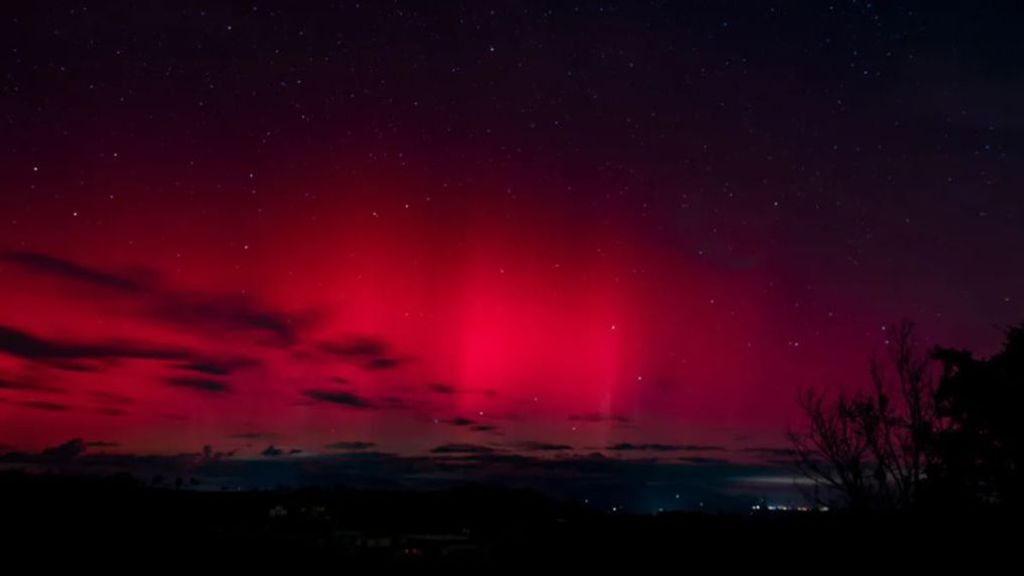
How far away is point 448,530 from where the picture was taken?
150ft

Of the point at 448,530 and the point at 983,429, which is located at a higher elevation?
the point at 983,429

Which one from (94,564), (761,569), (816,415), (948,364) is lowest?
(94,564)

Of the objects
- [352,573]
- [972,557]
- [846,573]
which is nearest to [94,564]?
[352,573]

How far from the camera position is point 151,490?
54.5 metres

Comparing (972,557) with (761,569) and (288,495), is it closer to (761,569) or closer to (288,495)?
(761,569)

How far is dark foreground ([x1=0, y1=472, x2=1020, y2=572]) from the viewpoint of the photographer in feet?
44.6

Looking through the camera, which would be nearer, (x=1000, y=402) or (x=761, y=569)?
(x=761, y=569)

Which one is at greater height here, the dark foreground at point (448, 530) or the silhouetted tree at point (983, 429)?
the silhouetted tree at point (983, 429)

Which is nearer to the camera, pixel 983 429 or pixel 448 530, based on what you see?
pixel 983 429

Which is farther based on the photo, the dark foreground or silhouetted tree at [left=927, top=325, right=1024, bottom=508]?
silhouetted tree at [left=927, top=325, right=1024, bottom=508]

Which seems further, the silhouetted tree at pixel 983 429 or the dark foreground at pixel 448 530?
the silhouetted tree at pixel 983 429

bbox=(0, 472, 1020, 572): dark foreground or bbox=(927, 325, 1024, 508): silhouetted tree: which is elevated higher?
bbox=(927, 325, 1024, 508): silhouetted tree

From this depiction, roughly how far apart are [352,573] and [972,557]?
19882 mm

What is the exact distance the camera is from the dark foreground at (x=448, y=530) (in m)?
13.6
